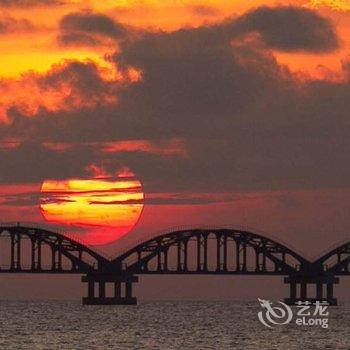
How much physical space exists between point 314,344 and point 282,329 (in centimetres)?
3318

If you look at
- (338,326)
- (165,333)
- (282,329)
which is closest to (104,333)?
(165,333)

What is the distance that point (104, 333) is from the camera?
168 meters

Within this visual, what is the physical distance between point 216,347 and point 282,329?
132ft

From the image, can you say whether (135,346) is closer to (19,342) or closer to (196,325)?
(19,342)

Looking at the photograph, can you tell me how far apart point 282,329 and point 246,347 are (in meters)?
40.0

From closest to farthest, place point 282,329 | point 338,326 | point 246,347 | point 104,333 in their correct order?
point 246,347 < point 104,333 < point 282,329 < point 338,326

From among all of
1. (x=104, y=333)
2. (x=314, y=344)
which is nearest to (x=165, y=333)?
(x=104, y=333)

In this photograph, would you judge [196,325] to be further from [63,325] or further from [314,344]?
[314,344]

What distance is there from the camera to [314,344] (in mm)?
146875

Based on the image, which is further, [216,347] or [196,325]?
[196,325]

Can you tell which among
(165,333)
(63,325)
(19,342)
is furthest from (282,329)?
(19,342)

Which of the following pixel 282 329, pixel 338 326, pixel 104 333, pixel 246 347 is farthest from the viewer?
pixel 338 326

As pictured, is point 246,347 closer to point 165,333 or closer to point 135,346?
point 135,346

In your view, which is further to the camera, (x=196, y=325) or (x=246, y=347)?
(x=196, y=325)
